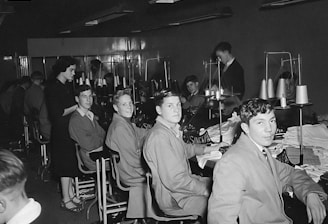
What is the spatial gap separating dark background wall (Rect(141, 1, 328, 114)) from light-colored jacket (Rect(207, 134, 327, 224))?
11.1ft

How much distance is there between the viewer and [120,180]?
3893mm

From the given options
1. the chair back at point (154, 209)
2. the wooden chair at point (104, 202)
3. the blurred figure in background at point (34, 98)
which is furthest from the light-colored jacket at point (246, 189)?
the blurred figure in background at point (34, 98)

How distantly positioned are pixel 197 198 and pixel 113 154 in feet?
3.06

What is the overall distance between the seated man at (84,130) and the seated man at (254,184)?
245cm

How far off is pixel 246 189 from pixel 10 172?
1107 mm

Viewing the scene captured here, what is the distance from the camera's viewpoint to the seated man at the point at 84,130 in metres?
4.54

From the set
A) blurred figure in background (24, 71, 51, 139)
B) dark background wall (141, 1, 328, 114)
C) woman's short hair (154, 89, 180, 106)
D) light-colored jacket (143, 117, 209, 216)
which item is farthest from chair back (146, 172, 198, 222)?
blurred figure in background (24, 71, 51, 139)

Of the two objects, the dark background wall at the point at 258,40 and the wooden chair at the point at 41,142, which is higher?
the dark background wall at the point at 258,40

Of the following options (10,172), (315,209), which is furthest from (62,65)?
(10,172)

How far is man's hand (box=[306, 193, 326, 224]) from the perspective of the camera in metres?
2.22

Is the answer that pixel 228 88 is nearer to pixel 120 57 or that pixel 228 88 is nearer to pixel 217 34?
pixel 217 34

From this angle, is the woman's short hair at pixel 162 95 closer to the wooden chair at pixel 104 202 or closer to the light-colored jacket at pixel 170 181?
the light-colored jacket at pixel 170 181

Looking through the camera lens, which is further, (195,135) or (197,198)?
(195,135)

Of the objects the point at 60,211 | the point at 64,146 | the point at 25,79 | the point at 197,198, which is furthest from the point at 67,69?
the point at 25,79
